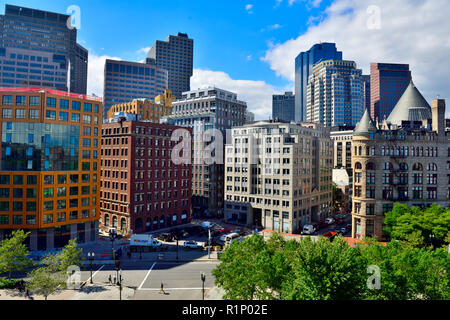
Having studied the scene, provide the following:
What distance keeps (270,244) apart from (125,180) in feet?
153

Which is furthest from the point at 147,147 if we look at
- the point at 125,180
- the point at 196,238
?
the point at 196,238

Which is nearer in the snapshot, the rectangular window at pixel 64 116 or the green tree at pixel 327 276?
the green tree at pixel 327 276

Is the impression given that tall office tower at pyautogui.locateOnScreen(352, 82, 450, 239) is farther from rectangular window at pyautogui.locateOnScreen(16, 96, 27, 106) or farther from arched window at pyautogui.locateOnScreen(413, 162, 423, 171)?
rectangular window at pyautogui.locateOnScreen(16, 96, 27, 106)

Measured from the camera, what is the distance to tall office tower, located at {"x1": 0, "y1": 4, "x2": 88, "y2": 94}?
165250 mm

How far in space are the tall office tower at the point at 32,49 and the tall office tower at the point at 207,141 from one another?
309 feet

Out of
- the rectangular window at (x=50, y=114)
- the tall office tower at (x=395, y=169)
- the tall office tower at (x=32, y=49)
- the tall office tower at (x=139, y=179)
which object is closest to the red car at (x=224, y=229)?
the tall office tower at (x=139, y=179)

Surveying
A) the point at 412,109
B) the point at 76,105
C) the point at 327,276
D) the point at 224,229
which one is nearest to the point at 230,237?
the point at 224,229

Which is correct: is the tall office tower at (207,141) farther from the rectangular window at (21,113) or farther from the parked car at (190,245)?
the rectangular window at (21,113)

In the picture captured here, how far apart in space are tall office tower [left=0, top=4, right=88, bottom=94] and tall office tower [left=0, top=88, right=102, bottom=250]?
10951 centimetres

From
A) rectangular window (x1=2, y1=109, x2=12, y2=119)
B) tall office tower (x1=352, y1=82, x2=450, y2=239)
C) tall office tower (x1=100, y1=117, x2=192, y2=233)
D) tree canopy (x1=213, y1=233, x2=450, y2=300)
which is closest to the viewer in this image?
tree canopy (x1=213, y1=233, x2=450, y2=300)

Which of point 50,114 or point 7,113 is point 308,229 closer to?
point 50,114

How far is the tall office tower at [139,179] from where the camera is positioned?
245 ft

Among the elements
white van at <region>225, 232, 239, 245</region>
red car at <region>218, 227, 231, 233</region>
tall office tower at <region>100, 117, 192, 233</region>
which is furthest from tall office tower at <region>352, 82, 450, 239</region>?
tall office tower at <region>100, 117, 192, 233</region>
